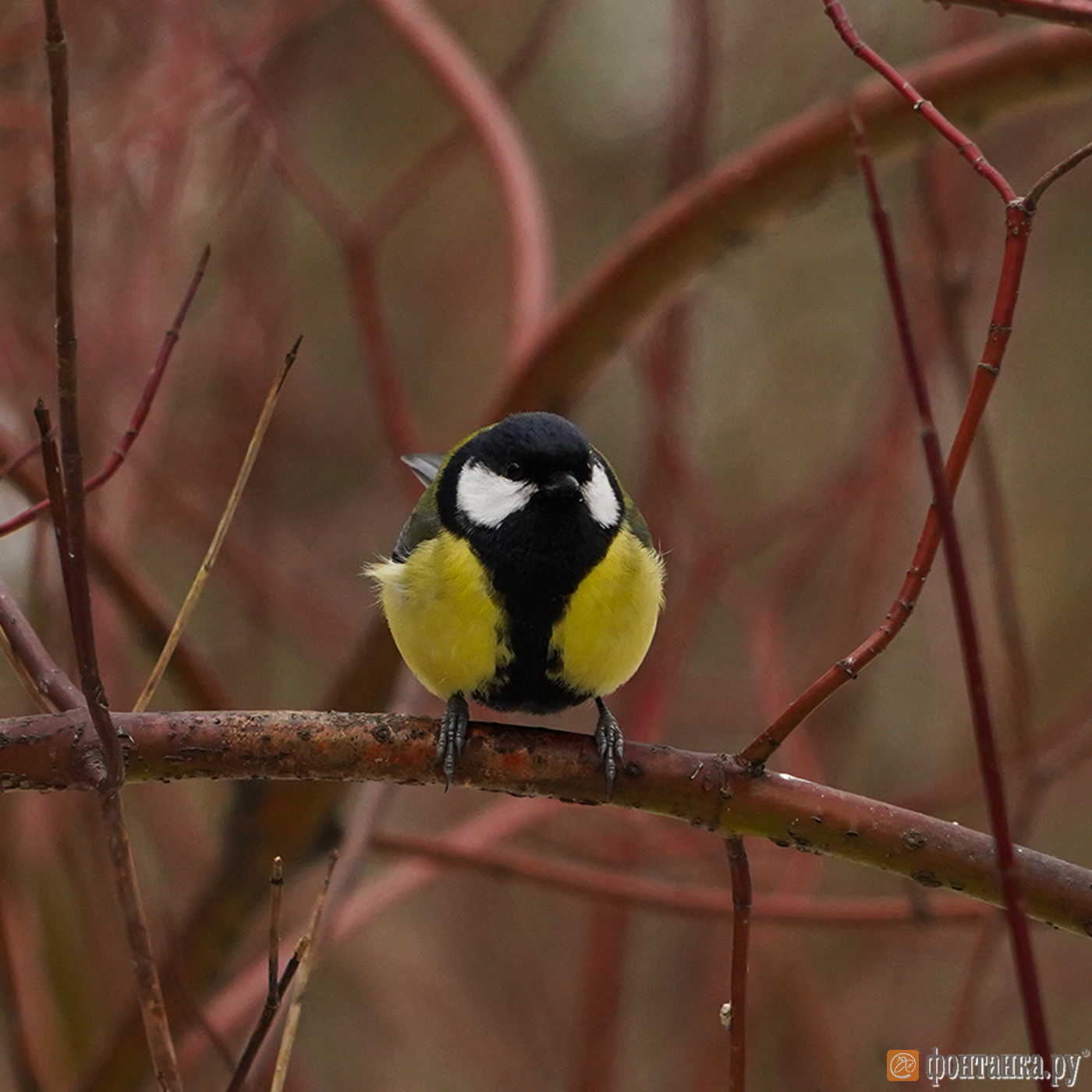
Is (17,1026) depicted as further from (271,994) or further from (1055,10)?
(1055,10)

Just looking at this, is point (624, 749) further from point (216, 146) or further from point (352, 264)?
point (216, 146)

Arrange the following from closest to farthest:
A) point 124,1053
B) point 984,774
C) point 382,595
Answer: point 984,774
point 382,595
point 124,1053

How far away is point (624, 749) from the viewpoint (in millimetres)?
1376

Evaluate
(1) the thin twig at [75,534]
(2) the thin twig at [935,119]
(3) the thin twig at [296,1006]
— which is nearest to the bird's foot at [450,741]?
(3) the thin twig at [296,1006]

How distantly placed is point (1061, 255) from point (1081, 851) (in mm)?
1998

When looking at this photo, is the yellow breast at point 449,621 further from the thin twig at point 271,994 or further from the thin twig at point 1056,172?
the thin twig at point 1056,172

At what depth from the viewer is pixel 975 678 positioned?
0.68 m

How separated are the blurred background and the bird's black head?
51 cm

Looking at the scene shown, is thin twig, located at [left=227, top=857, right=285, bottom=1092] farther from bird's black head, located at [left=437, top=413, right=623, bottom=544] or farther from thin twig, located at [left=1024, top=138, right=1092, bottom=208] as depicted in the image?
bird's black head, located at [left=437, top=413, right=623, bottom=544]

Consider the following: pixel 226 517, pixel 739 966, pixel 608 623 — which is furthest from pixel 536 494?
pixel 739 966

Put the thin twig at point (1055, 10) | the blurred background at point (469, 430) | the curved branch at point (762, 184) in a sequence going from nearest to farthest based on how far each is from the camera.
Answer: the thin twig at point (1055, 10), the curved branch at point (762, 184), the blurred background at point (469, 430)

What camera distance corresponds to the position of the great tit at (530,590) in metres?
1.63

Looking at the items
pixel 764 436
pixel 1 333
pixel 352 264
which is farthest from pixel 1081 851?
pixel 1 333

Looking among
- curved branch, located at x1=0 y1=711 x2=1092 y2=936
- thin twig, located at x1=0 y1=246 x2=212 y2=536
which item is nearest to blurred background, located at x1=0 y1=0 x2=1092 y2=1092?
curved branch, located at x1=0 y1=711 x2=1092 y2=936
